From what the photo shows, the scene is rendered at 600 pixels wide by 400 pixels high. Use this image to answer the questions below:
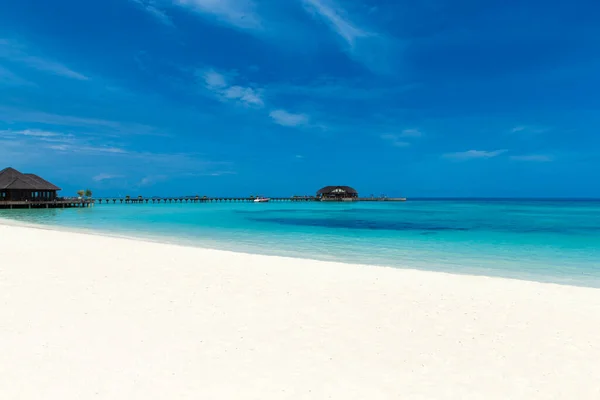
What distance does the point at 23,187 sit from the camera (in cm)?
4991

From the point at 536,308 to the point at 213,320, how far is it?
17.1ft

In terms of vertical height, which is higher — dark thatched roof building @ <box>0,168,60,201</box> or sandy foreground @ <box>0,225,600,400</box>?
dark thatched roof building @ <box>0,168,60,201</box>

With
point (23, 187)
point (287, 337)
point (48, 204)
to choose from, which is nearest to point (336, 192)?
point (48, 204)

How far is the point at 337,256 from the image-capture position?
13.5m

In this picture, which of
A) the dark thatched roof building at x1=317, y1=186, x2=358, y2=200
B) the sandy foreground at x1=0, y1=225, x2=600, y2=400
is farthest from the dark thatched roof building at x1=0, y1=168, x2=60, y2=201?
the dark thatched roof building at x1=317, y1=186, x2=358, y2=200

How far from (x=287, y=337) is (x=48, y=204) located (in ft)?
208

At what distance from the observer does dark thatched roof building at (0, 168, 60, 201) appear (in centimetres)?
4928

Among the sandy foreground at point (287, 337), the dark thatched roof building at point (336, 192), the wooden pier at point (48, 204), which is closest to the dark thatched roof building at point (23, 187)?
the wooden pier at point (48, 204)

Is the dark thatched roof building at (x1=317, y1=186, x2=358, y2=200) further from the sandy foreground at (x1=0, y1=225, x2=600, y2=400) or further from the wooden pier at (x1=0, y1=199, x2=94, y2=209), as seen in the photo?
the sandy foreground at (x1=0, y1=225, x2=600, y2=400)

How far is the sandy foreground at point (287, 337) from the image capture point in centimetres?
334

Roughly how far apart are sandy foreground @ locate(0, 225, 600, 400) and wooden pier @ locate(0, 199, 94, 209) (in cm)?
5210

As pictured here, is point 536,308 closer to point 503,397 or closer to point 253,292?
point 503,397

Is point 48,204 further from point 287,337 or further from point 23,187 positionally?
point 287,337

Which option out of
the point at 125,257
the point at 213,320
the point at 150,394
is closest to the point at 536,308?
the point at 213,320
